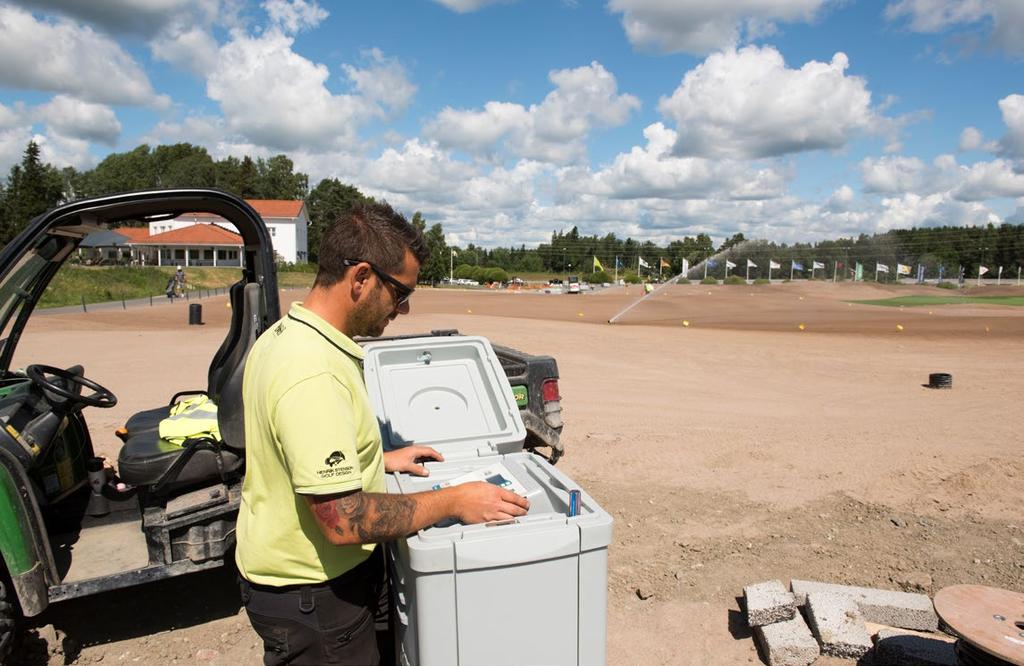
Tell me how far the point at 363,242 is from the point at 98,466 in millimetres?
3457

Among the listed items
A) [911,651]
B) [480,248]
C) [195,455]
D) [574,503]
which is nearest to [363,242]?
[574,503]

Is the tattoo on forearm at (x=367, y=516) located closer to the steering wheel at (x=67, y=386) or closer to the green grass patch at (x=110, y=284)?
the steering wheel at (x=67, y=386)

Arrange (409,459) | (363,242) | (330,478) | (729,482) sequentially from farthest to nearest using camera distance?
(729,482) < (409,459) < (363,242) < (330,478)

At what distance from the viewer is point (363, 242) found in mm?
1957

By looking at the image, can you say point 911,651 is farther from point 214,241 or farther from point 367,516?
point 214,241

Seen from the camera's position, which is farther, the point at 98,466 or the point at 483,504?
the point at 98,466

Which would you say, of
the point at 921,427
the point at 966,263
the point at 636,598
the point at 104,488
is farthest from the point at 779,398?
the point at 966,263

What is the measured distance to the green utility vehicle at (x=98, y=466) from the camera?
133 inches

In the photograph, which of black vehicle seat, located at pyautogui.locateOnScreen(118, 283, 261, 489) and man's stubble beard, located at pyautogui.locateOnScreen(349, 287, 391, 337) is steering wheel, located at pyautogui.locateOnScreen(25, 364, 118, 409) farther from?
man's stubble beard, located at pyautogui.locateOnScreen(349, 287, 391, 337)

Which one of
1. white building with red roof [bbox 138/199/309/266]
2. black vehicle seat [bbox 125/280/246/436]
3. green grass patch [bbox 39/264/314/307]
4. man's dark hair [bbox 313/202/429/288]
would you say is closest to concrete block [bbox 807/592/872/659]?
man's dark hair [bbox 313/202/429/288]

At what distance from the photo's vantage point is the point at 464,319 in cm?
2609

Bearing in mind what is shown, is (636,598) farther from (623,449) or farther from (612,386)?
(612,386)

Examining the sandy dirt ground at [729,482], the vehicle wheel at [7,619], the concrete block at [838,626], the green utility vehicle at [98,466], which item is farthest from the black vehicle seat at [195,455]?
the concrete block at [838,626]

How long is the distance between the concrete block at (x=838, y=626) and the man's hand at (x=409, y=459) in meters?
2.47
